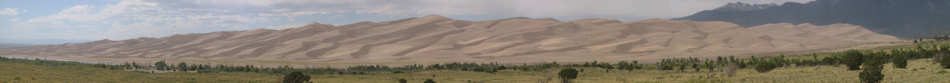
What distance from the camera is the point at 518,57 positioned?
15975 centimetres

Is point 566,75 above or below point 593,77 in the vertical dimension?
above

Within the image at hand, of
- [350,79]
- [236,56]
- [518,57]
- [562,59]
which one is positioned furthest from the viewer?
[236,56]

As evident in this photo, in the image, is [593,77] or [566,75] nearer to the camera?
[566,75]

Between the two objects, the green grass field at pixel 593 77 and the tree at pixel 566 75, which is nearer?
the green grass field at pixel 593 77

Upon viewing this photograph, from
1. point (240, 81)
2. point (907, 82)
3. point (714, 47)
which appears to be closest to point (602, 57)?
point (714, 47)

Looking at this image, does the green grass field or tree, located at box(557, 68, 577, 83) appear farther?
tree, located at box(557, 68, 577, 83)

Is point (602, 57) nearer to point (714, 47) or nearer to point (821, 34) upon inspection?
point (714, 47)

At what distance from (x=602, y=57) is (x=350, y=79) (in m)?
88.5

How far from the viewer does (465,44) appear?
19188 cm

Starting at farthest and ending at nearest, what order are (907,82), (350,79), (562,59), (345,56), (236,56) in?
(236,56), (345,56), (562,59), (350,79), (907,82)

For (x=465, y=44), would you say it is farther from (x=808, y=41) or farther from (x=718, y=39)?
(x=808, y=41)

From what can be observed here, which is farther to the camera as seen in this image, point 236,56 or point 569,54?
point 236,56

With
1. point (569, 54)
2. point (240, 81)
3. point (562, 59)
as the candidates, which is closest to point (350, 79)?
point (240, 81)

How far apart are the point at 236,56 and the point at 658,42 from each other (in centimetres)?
10513
